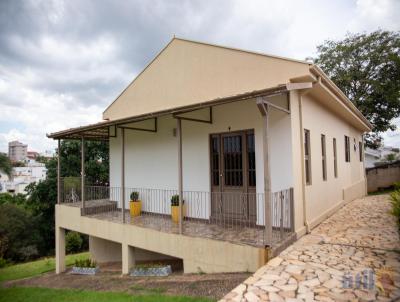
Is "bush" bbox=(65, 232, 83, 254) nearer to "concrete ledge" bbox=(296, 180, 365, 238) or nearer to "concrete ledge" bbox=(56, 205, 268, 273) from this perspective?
"concrete ledge" bbox=(56, 205, 268, 273)

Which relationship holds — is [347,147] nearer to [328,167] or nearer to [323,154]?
[328,167]

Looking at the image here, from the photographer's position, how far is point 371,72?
69.6ft

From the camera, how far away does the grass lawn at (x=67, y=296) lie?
19.2 ft

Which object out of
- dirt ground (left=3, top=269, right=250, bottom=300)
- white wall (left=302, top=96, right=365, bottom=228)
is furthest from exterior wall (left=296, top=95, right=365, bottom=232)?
dirt ground (left=3, top=269, right=250, bottom=300)

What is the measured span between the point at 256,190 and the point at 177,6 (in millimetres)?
7379

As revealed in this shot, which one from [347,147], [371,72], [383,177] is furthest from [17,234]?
[371,72]

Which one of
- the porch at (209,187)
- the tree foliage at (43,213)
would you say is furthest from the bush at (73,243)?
the porch at (209,187)

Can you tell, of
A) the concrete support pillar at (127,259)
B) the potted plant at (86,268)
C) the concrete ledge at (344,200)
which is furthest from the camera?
the potted plant at (86,268)

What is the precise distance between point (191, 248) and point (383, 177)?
18.7 meters

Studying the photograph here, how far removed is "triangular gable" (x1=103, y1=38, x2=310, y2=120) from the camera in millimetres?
8172

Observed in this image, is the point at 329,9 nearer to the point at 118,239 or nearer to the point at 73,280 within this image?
the point at 118,239

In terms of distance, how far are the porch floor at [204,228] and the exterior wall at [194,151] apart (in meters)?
0.60

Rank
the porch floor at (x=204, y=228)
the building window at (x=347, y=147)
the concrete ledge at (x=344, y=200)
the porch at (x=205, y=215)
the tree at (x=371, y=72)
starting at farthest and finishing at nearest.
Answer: the tree at (x=371, y=72)
the building window at (x=347, y=147)
the concrete ledge at (x=344, y=200)
the porch at (x=205, y=215)
the porch floor at (x=204, y=228)

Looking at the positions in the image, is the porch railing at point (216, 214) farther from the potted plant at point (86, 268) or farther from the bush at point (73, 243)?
the bush at point (73, 243)
